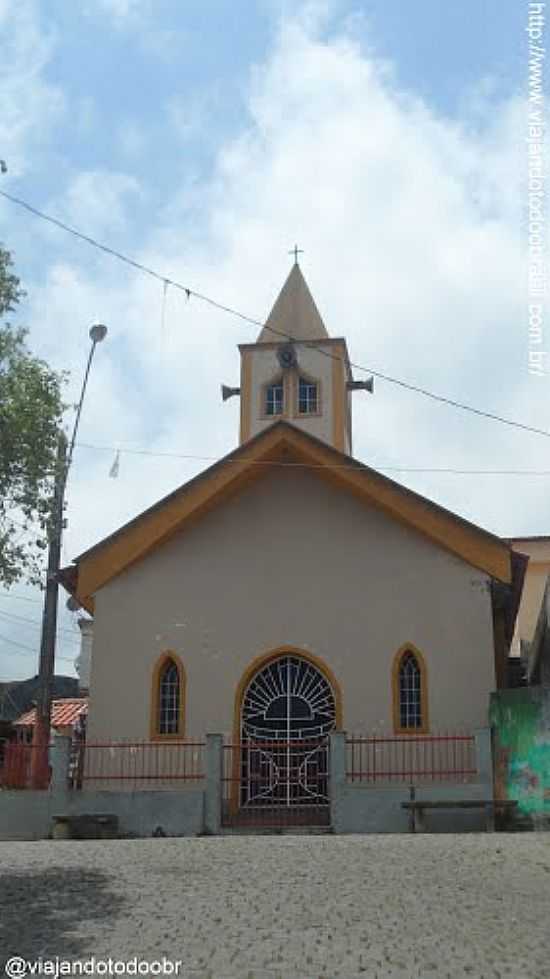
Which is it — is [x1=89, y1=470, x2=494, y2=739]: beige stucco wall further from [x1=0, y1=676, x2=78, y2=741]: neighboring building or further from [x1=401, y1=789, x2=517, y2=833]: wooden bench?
[x1=0, y1=676, x2=78, y2=741]: neighboring building

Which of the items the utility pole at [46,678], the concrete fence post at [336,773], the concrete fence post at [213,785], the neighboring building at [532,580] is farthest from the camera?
the neighboring building at [532,580]

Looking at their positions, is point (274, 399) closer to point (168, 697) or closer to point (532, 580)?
point (168, 697)

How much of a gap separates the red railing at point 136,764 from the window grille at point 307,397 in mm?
11103

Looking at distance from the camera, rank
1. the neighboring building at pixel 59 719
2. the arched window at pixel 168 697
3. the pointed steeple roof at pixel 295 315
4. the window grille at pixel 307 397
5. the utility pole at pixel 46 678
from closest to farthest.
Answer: the utility pole at pixel 46 678 < the arched window at pixel 168 697 < the neighboring building at pixel 59 719 < the window grille at pixel 307 397 < the pointed steeple roof at pixel 295 315

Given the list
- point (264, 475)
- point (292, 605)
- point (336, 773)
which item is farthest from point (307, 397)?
point (336, 773)

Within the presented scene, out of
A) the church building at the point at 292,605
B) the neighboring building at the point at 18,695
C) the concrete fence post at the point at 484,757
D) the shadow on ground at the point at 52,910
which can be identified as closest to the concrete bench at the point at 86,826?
the church building at the point at 292,605

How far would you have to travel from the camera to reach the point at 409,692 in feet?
58.1

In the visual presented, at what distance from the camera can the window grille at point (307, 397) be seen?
27.1 metres

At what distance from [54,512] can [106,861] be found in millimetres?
3541

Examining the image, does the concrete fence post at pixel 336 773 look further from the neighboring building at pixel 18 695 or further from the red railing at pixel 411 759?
the neighboring building at pixel 18 695

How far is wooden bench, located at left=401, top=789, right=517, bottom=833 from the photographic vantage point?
14891 millimetres

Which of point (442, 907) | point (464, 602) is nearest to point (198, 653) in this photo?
point (464, 602)

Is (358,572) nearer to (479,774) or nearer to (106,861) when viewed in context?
A: (479,774)

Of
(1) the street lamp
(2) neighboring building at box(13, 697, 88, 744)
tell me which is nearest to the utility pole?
(1) the street lamp
